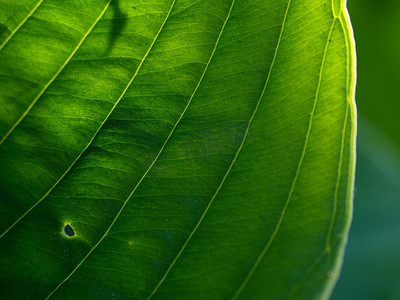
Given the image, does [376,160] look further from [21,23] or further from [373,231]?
[21,23]

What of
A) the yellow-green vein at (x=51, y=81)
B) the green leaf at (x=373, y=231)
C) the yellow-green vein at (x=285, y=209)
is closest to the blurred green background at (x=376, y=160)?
the green leaf at (x=373, y=231)

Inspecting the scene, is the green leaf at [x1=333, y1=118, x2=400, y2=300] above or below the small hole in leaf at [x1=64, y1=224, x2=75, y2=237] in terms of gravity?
above

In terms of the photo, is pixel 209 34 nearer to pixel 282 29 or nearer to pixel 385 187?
pixel 282 29

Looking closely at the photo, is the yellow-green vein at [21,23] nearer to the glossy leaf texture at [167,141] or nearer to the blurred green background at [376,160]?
the glossy leaf texture at [167,141]

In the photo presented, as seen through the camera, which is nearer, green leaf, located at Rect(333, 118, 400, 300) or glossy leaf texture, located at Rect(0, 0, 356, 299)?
glossy leaf texture, located at Rect(0, 0, 356, 299)

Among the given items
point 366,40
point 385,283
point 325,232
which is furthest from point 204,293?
point 366,40

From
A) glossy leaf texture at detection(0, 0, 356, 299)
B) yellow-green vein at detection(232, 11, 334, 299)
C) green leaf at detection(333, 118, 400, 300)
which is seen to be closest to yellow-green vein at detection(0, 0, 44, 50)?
glossy leaf texture at detection(0, 0, 356, 299)

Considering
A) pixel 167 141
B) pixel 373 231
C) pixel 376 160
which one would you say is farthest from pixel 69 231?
pixel 376 160

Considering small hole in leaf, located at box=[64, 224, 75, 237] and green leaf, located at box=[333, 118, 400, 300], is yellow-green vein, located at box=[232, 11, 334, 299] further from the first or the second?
green leaf, located at box=[333, 118, 400, 300]
